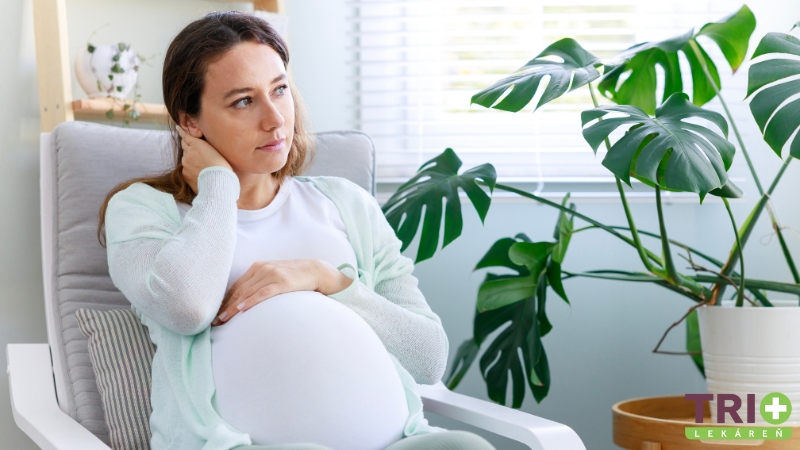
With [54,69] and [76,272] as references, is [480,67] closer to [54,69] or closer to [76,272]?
[54,69]

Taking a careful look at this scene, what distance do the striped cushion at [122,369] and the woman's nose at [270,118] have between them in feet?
1.29

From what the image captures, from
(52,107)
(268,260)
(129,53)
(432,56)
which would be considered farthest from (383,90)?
(268,260)

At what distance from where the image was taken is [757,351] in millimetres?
1350

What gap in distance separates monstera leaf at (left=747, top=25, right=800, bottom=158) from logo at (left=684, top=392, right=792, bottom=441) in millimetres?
505

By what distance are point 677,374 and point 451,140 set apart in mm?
874

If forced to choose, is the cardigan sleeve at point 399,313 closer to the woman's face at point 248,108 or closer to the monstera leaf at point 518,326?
the woman's face at point 248,108

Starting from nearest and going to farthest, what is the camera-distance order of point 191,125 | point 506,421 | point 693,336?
point 506,421, point 191,125, point 693,336

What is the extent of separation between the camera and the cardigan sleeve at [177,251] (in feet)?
3.23

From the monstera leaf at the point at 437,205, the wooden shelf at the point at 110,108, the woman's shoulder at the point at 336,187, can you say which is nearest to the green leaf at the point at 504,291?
the monstera leaf at the point at 437,205

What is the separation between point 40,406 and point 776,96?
4.09 feet

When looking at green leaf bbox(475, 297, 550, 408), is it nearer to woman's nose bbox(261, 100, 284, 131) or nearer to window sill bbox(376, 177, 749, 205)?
window sill bbox(376, 177, 749, 205)

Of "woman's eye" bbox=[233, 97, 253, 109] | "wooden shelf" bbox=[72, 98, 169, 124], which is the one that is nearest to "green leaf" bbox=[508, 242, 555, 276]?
"woman's eye" bbox=[233, 97, 253, 109]

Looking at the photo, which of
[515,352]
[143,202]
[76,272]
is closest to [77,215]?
[76,272]

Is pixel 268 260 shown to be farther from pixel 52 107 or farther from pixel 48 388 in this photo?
pixel 52 107
